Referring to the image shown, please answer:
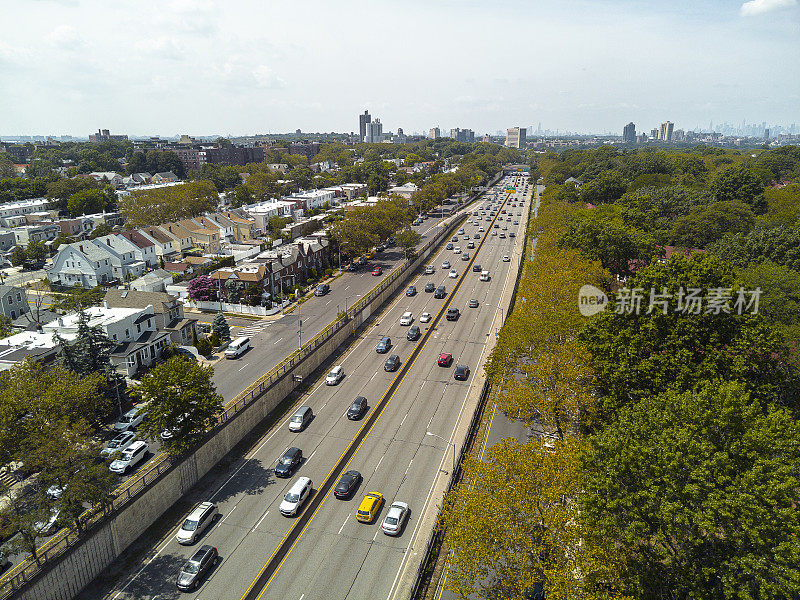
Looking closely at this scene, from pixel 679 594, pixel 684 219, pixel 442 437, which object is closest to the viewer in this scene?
pixel 679 594

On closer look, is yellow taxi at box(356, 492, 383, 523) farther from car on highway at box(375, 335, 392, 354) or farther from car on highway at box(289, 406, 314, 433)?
car on highway at box(375, 335, 392, 354)

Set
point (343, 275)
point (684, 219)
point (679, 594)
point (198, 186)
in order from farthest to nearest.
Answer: point (198, 186) → point (343, 275) → point (684, 219) → point (679, 594)

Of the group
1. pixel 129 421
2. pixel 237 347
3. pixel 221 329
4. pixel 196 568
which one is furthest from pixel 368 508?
pixel 221 329

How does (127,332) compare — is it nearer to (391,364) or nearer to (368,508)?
(391,364)

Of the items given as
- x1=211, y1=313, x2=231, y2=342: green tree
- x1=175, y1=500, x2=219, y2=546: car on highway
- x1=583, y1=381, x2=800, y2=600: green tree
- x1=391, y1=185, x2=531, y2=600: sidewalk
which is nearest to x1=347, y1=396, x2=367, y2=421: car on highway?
x1=391, y1=185, x2=531, y2=600: sidewalk

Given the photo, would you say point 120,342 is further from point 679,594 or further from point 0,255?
point 0,255

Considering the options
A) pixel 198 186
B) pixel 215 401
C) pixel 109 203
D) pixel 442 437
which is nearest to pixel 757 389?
pixel 442 437

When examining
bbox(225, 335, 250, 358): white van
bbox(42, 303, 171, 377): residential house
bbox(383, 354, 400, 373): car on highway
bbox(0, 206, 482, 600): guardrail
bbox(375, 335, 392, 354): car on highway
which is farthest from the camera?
bbox(375, 335, 392, 354): car on highway
